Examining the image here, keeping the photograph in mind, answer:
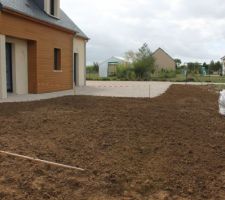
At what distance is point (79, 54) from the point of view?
28188mm

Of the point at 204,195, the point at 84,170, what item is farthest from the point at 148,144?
the point at 204,195

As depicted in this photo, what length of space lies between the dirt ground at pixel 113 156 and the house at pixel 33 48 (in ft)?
24.1

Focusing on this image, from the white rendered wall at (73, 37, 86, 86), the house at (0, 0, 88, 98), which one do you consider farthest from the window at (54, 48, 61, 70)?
the white rendered wall at (73, 37, 86, 86)

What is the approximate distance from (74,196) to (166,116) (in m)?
6.40

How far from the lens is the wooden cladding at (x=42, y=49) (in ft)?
57.3

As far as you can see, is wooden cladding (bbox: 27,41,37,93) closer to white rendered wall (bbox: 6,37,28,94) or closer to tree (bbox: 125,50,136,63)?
white rendered wall (bbox: 6,37,28,94)

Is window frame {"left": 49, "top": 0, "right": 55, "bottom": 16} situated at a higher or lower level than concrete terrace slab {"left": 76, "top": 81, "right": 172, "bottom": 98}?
higher

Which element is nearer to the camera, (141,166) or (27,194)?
(27,194)

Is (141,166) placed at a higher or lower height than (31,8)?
lower

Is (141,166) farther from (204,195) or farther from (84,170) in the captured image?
(204,195)

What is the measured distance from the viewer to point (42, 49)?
66.6ft

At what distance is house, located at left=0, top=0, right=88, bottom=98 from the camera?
55.6ft

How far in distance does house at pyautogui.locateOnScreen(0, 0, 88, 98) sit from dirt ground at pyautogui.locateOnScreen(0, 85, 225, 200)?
290 inches

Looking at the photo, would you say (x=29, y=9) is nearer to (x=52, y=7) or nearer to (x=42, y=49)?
(x=42, y=49)
